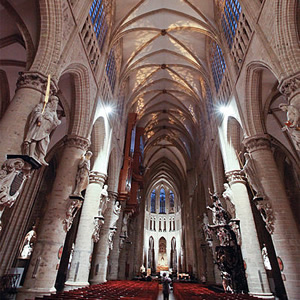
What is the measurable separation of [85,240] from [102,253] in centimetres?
277

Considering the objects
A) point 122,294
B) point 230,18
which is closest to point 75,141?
point 122,294

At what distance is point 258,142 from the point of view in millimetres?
8719

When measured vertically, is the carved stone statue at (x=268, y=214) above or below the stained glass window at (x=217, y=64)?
below

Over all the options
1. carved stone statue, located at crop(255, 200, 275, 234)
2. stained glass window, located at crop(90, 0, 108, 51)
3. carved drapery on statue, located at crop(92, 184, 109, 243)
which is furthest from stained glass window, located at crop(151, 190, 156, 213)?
carved stone statue, located at crop(255, 200, 275, 234)

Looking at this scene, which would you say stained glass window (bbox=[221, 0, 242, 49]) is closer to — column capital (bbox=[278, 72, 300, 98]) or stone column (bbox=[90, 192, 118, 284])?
column capital (bbox=[278, 72, 300, 98])

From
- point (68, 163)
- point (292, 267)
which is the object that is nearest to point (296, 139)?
point (292, 267)

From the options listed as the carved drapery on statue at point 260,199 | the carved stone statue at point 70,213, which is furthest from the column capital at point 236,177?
the carved stone statue at point 70,213

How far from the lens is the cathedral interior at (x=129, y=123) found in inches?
247

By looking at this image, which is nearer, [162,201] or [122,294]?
[122,294]

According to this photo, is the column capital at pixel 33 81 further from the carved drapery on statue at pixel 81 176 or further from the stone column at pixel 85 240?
the stone column at pixel 85 240

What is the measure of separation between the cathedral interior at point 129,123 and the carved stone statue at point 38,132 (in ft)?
0.10

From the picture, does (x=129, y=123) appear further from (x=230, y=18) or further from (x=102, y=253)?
(x=230, y=18)

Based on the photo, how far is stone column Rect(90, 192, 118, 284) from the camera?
1172 cm

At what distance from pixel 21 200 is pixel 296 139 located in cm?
1362
